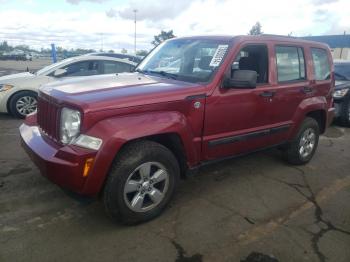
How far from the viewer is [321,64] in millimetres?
5375

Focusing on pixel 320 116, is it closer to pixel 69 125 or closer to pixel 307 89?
pixel 307 89

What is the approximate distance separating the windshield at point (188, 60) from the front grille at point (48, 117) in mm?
1407

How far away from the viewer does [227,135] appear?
4.05 meters

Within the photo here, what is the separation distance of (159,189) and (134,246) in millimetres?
654

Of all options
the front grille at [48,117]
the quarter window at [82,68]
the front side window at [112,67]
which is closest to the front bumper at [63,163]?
the front grille at [48,117]

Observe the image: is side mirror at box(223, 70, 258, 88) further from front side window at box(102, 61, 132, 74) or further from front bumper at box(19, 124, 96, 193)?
front side window at box(102, 61, 132, 74)

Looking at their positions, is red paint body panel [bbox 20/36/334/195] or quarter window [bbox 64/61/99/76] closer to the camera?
red paint body panel [bbox 20/36/334/195]

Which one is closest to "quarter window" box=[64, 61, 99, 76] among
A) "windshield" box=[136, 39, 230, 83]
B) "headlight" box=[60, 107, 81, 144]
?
"windshield" box=[136, 39, 230, 83]

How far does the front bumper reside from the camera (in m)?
2.94

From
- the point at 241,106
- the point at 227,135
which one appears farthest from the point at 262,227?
the point at 241,106

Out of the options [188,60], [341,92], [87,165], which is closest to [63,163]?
[87,165]

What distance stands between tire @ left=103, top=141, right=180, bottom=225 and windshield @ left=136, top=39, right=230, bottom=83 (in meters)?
1.02

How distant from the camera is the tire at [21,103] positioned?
774 cm

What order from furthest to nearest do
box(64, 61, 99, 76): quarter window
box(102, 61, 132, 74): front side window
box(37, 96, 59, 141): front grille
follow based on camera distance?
box(102, 61, 132, 74): front side window → box(64, 61, 99, 76): quarter window → box(37, 96, 59, 141): front grille
